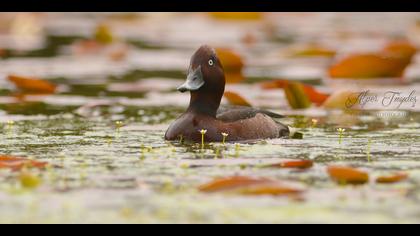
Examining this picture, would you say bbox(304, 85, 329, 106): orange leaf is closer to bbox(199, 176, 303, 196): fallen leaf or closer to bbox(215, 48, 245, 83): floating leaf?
bbox(215, 48, 245, 83): floating leaf

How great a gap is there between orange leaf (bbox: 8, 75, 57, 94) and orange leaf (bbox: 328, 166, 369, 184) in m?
6.94

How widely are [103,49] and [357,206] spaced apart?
13638 millimetres

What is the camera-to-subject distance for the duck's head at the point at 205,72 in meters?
10.1

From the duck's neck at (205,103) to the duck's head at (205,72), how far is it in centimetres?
3

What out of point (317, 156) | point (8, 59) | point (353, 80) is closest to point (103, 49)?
point (8, 59)

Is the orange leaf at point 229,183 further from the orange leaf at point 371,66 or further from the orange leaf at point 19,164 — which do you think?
the orange leaf at point 371,66

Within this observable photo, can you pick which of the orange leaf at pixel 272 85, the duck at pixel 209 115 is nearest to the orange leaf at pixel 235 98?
the orange leaf at pixel 272 85

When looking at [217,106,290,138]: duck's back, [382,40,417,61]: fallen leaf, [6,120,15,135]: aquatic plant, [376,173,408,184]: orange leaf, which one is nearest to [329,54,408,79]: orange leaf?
[382,40,417,61]: fallen leaf

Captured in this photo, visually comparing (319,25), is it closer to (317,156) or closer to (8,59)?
(8,59)

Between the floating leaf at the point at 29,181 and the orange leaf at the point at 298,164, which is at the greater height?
the orange leaf at the point at 298,164

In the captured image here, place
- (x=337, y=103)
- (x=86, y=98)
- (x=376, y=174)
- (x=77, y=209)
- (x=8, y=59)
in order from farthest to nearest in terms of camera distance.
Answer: (x=8, y=59)
(x=86, y=98)
(x=337, y=103)
(x=376, y=174)
(x=77, y=209)

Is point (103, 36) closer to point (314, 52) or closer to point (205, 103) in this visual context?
point (314, 52)

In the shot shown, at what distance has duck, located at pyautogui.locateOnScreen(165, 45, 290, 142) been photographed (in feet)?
32.4

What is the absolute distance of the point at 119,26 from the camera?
25.5 meters
